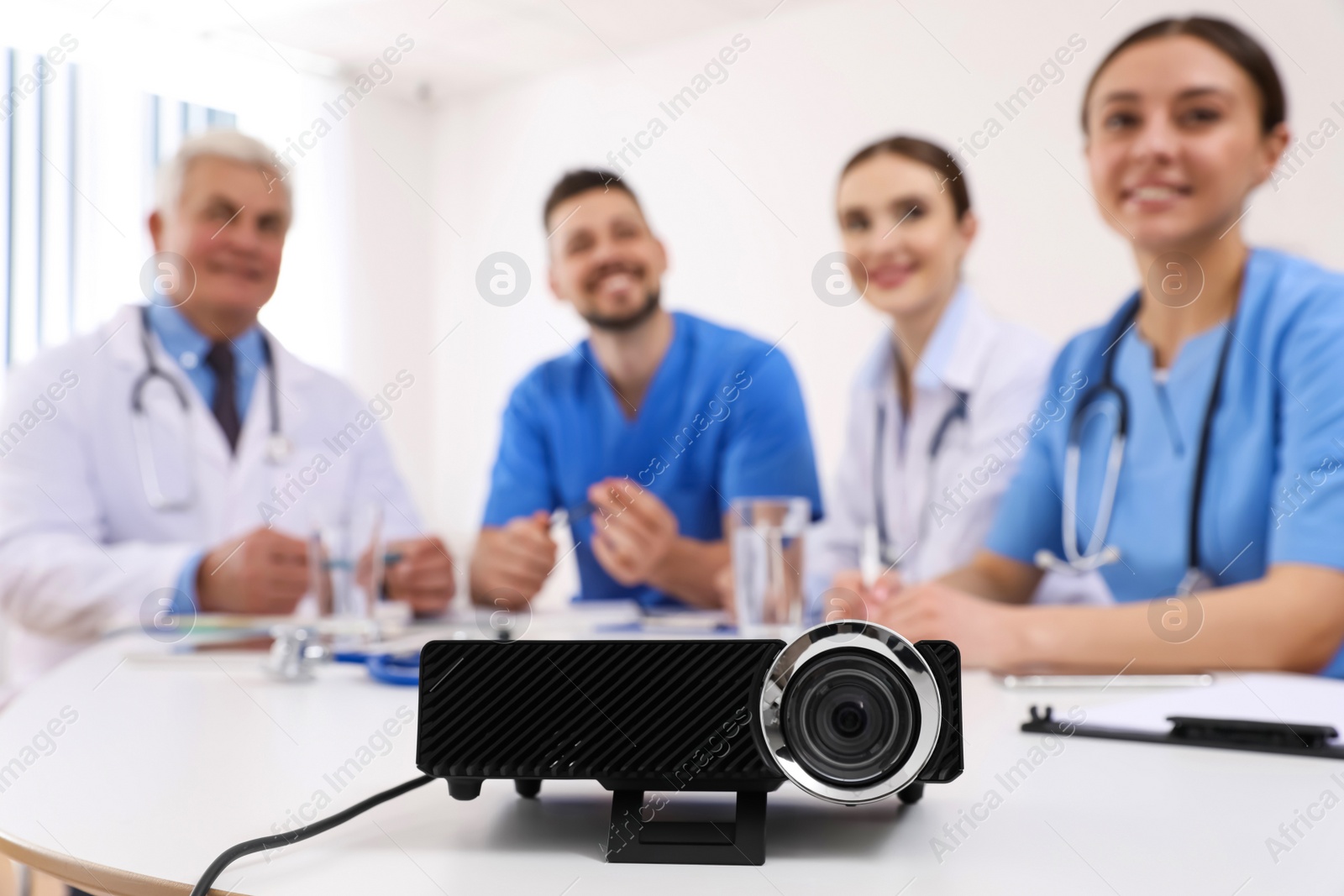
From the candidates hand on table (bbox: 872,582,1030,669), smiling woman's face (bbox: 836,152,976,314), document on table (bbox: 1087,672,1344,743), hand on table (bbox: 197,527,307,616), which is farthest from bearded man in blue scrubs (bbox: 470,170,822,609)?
document on table (bbox: 1087,672,1344,743)

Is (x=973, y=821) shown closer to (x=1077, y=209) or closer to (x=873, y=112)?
(x=1077, y=209)

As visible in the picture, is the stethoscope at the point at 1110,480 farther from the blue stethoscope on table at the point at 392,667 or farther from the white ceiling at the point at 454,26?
the white ceiling at the point at 454,26

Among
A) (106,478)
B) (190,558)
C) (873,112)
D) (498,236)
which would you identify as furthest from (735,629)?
(498,236)

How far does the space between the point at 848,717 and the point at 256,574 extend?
4.42 ft

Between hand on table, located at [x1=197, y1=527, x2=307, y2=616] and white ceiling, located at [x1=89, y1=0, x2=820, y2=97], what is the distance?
201 centimetres

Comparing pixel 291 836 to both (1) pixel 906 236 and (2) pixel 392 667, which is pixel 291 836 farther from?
(1) pixel 906 236

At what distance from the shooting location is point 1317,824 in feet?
1.52

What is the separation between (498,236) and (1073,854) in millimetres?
3271

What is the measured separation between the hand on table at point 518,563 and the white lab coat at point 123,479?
0.26 meters

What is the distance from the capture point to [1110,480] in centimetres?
172

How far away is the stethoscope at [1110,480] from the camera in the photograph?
62.2 inches

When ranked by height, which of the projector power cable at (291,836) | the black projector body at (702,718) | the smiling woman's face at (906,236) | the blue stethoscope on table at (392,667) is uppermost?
the smiling woman's face at (906,236)

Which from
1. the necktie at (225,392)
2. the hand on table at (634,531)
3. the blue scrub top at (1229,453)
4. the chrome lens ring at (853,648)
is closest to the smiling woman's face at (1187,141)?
the blue scrub top at (1229,453)

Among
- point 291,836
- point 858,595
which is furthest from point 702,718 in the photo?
point 858,595
